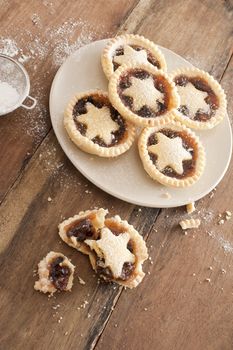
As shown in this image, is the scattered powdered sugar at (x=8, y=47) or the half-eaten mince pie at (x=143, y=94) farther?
the scattered powdered sugar at (x=8, y=47)

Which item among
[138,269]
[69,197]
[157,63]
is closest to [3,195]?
[69,197]

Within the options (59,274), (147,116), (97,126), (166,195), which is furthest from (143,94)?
(59,274)

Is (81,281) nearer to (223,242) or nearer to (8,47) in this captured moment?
(223,242)

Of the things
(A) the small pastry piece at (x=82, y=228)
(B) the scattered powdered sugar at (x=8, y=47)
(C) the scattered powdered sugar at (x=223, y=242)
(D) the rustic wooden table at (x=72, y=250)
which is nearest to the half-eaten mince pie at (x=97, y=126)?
(D) the rustic wooden table at (x=72, y=250)

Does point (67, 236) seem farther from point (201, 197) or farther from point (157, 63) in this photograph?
point (157, 63)

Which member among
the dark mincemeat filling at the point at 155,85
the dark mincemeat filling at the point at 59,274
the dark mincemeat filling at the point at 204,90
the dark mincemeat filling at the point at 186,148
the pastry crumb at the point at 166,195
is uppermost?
the dark mincemeat filling at the point at 204,90

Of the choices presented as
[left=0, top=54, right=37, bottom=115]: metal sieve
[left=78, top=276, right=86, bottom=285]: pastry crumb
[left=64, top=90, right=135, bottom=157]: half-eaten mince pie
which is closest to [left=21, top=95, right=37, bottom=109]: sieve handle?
[left=0, top=54, right=37, bottom=115]: metal sieve

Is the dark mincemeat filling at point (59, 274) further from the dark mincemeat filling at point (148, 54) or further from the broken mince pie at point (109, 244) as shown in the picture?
the dark mincemeat filling at point (148, 54)
